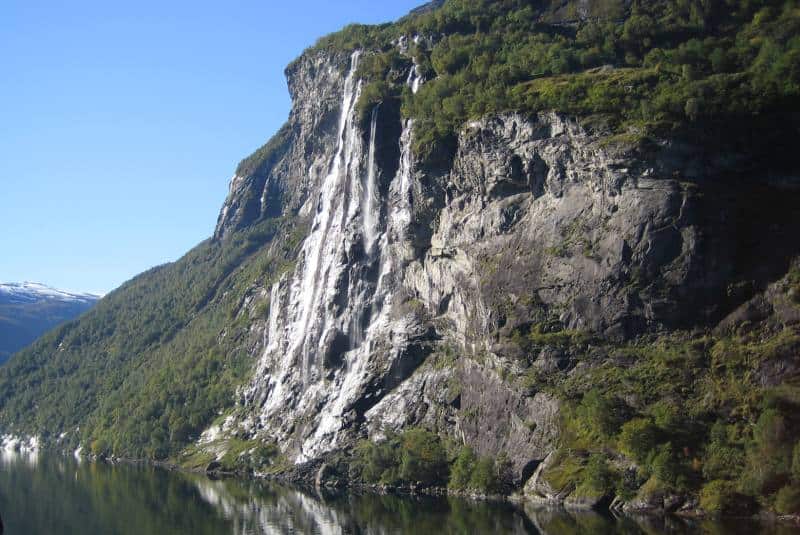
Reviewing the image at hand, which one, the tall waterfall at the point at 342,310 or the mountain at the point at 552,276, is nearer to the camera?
the mountain at the point at 552,276

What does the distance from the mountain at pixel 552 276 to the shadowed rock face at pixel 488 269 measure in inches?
9.7

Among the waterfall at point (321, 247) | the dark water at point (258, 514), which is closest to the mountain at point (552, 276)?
the waterfall at point (321, 247)

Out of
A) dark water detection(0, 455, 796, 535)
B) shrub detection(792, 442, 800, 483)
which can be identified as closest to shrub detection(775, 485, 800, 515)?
shrub detection(792, 442, 800, 483)

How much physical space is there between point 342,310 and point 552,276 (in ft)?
121

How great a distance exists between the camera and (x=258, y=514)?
230 feet

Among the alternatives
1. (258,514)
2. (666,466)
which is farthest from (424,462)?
(666,466)

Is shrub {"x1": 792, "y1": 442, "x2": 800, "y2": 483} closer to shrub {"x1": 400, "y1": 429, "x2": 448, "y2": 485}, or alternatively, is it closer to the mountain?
the mountain

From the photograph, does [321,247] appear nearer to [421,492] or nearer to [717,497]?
[421,492]

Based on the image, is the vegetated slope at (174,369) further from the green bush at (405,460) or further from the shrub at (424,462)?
the shrub at (424,462)

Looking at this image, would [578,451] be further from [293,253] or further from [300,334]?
[293,253]

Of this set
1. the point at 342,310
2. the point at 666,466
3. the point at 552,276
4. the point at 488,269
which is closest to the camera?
the point at 666,466

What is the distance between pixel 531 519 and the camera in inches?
2365

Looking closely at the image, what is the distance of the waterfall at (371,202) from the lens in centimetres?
10688

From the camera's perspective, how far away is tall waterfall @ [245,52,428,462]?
97.6 metres
